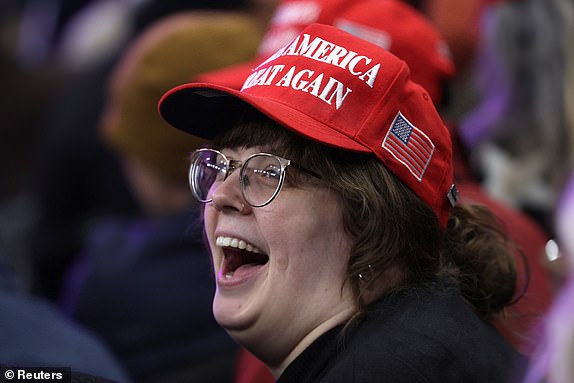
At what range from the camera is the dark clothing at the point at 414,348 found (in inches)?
79.6

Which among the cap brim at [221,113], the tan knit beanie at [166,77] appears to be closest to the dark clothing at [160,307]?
the tan knit beanie at [166,77]

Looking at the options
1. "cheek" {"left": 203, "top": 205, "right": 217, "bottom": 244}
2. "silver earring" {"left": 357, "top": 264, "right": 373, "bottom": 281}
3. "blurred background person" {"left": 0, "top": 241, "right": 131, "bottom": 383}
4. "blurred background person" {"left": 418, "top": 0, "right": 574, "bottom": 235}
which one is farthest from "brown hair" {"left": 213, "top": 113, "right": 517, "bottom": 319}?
"blurred background person" {"left": 418, "top": 0, "right": 574, "bottom": 235}

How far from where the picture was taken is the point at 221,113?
7.63ft

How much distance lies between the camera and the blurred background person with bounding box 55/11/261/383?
3.46 metres

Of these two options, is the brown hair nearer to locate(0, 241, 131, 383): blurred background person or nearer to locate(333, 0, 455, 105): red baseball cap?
locate(0, 241, 131, 383): blurred background person

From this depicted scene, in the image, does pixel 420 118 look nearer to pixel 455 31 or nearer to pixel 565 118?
pixel 565 118

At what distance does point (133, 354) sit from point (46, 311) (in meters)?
0.52

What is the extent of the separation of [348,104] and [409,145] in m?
0.15

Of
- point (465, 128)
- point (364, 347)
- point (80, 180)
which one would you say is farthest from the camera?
point (80, 180)

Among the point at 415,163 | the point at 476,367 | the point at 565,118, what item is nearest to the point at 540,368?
the point at 476,367

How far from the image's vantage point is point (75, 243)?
514cm

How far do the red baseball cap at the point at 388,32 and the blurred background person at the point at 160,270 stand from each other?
46 cm

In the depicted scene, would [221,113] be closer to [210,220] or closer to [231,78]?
[210,220]

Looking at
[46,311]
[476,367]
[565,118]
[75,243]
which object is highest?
[565,118]
